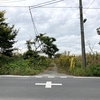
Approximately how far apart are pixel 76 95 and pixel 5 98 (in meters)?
2.46

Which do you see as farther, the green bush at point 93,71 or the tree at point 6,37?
the tree at point 6,37

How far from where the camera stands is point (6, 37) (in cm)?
1853

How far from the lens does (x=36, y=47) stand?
23.1 metres

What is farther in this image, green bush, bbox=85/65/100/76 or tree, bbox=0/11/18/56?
tree, bbox=0/11/18/56

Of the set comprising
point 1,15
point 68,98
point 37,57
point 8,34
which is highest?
point 1,15

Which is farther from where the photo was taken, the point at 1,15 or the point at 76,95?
the point at 1,15

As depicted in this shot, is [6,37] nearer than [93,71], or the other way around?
[93,71]

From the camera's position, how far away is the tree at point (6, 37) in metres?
17.9

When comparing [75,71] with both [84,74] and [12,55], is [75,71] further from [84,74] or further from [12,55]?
[12,55]

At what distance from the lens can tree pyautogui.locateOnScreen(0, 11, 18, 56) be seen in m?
17.9

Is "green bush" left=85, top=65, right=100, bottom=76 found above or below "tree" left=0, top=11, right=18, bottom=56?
below

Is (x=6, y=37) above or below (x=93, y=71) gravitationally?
above

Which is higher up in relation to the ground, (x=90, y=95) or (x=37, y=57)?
(x=37, y=57)

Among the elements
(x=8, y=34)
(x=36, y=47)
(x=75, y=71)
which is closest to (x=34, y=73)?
(x=75, y=71)
